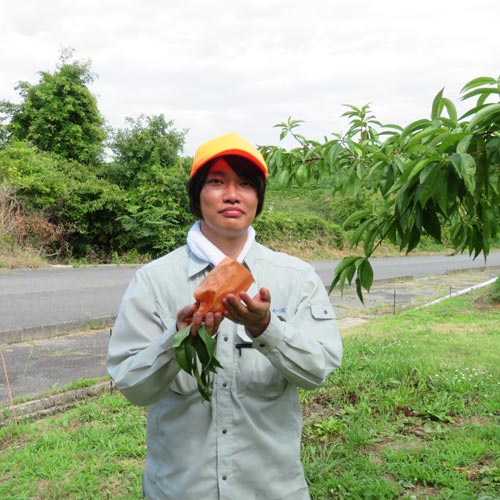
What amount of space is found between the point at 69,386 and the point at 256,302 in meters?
3.60

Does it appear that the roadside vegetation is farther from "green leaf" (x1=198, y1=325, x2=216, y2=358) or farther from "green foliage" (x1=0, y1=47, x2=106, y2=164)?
"green leaf" (x1=198, y1=325, x2=216, y2=358)

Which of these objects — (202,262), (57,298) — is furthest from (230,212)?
(57,298)

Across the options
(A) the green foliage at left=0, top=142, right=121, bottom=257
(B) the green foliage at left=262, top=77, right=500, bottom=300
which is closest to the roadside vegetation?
(A) the green foliage at left=0, top=142, right=121, bottom=257

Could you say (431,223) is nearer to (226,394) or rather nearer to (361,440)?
(226,394)

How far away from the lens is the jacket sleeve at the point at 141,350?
4.40ft

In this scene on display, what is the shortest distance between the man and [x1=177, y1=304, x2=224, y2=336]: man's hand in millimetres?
71

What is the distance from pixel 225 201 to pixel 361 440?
2.48 meters

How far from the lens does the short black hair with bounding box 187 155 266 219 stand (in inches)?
63.3

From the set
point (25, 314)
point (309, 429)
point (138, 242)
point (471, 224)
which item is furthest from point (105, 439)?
Answer: point (138, 242)

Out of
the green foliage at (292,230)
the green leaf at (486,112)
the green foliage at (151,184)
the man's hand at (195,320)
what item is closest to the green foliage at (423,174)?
the green leaf at (486,112)

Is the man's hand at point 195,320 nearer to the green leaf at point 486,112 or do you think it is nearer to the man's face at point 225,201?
the man's face at point 225,201

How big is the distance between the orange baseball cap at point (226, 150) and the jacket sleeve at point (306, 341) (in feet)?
1.33

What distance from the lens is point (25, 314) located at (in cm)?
736

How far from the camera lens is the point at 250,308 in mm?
1285
